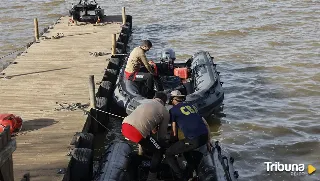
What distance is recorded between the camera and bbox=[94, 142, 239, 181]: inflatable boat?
920 centimetres

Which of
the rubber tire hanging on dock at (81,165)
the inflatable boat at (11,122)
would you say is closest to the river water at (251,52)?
the rubber tire hanging on dock at (81,165)

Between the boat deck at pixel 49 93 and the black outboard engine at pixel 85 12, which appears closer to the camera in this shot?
the boat deck at pixel 49 93

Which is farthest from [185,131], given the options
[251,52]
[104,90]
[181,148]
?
[251,52]

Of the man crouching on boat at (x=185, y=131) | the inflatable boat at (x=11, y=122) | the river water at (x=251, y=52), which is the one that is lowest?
the river water at (x=251, y=52)

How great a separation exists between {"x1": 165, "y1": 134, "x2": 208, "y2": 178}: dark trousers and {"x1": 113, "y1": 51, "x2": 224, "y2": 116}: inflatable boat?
342 cm

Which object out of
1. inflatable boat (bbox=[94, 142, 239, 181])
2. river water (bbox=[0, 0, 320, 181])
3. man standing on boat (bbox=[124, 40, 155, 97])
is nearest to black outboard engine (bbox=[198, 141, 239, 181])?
inflatable boat (bbox=[94, 142, 239, 181])

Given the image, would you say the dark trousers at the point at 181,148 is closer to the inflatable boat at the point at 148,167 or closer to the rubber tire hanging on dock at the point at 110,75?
the inflatable boat at the point at 148,167

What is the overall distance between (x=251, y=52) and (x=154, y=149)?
45.6ft

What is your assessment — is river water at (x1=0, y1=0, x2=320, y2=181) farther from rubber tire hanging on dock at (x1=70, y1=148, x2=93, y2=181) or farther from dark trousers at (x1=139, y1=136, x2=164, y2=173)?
rubber tire hanging on dock at (x1=70, y1=148, x2=93, y2=181)

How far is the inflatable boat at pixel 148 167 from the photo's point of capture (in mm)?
9195

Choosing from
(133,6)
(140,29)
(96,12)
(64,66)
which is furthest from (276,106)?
(133,6)

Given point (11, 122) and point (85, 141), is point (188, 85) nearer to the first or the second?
point (85, 141)

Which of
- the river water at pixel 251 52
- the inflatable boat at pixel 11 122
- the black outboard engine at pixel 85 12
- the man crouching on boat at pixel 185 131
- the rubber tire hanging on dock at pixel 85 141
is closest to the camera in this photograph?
the man crouching on boat at pixel 185 131

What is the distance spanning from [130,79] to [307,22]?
1658cm
